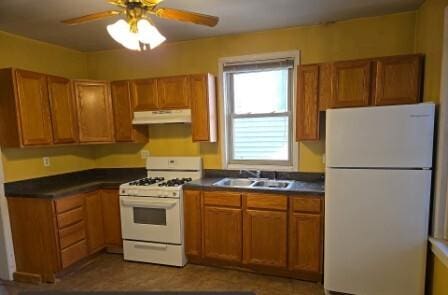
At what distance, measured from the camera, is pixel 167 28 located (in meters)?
3.00

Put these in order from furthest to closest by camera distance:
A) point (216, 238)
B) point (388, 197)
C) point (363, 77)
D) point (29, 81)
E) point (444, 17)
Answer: point (216, 238) < point (29, 81) < point (363, 77) < point (388, 197) < point (444, 17)

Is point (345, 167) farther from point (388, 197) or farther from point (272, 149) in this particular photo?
point (272, 149)

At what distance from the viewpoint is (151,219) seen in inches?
122

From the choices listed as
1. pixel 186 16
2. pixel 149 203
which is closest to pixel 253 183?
pixel 149 203

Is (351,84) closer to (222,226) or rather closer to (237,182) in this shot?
(237,182)

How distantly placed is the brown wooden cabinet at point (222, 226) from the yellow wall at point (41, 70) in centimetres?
189

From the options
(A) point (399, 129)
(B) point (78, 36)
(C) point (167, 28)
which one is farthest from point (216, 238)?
(B) point (78, 36)

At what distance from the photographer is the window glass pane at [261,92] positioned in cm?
322

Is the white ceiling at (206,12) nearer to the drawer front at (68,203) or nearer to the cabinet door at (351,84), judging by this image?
the cabinet door at (351,84)

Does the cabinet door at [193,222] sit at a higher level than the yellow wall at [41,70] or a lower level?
lower

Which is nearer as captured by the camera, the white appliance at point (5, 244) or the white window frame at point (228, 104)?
the white appliance at point (5, 244)

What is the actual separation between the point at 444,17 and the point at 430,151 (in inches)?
39.2

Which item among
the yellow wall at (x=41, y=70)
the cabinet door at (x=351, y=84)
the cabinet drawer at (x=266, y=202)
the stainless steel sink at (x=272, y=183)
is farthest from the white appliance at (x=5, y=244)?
the cabinet door at (x=351, y=84)

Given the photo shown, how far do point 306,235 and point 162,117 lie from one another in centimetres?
202
